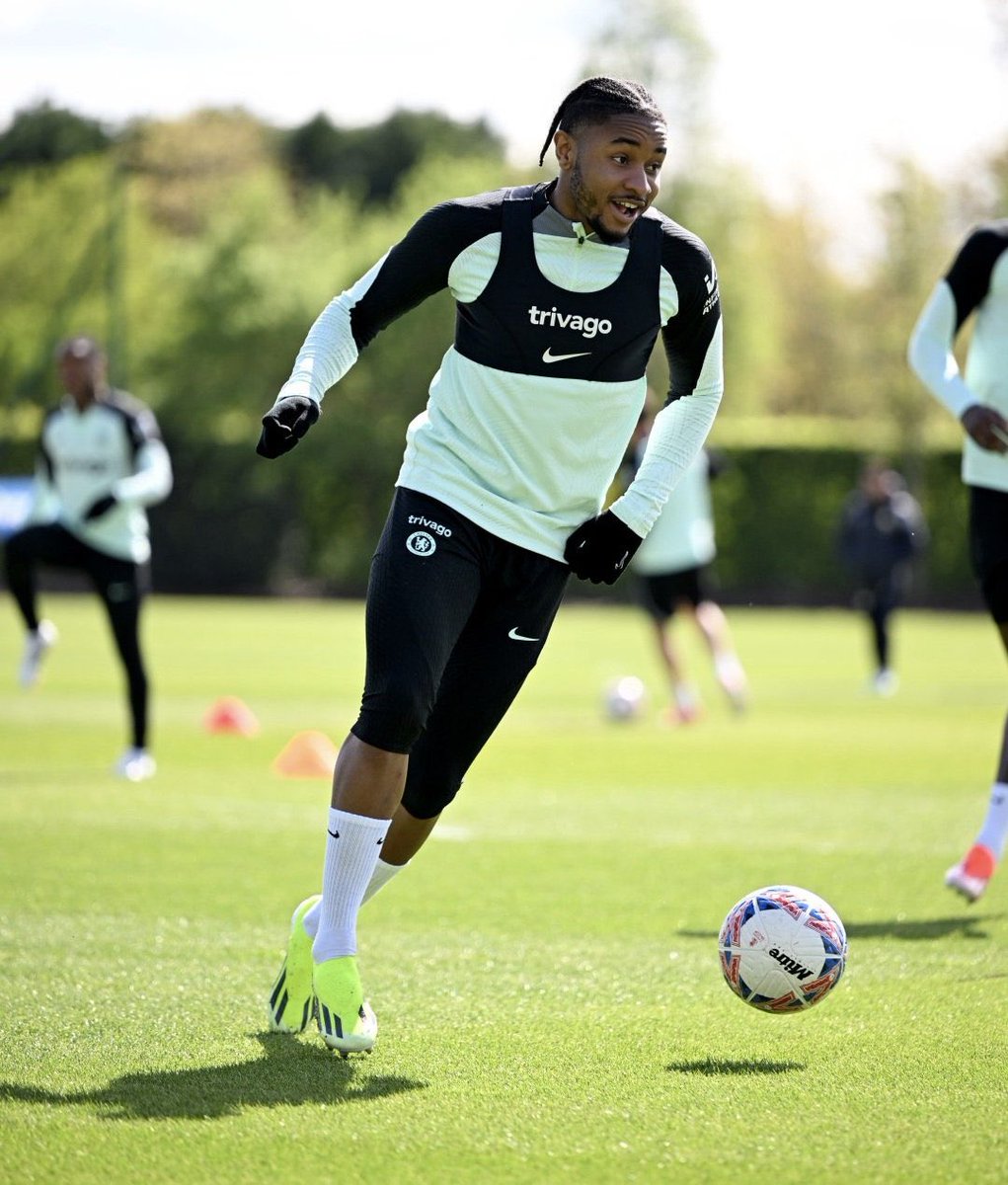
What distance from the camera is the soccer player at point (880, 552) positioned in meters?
20.7

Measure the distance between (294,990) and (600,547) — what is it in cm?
154

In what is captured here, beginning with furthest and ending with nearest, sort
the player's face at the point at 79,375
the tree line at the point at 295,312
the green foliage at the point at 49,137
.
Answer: the green foliage at the point at 49,137
the tree line at the point at 295,312
the player's face at the point at 79,375

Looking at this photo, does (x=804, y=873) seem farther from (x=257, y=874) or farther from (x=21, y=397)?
(x=21, y=397)

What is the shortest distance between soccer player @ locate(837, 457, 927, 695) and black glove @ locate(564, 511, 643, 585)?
14963mm

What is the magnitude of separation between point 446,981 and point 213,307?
1904 inches

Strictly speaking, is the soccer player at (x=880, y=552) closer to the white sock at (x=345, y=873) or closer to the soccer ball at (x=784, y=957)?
the soccer ball at (x=784, y=957)

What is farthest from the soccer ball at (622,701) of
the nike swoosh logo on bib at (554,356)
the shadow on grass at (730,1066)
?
the shadow on grass at (730,1066)

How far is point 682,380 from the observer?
5566mm

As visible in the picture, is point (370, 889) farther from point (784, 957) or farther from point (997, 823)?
point (997, 823)

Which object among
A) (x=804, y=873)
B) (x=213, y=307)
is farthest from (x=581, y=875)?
(x=213, y=307)

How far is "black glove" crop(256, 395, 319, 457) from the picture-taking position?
4781mm

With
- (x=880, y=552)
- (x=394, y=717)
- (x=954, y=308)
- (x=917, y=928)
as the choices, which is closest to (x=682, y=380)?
(x=394, y=717)

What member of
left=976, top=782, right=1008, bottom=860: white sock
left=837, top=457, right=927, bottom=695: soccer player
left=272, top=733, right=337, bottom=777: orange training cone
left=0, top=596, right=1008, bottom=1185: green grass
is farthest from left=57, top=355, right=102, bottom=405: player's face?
left=837, top=457, right=927, bottom=695: soccer player

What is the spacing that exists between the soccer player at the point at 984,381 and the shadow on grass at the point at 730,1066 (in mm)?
2564
